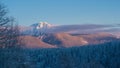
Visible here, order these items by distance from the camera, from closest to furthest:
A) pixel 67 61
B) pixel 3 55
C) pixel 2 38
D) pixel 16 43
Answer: pixel 3 55, pixel 2 38, pixel 16 43, pixel 67 61

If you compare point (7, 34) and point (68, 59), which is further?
point (68, 59)

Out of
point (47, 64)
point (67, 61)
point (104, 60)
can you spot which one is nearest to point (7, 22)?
point (67, 61)

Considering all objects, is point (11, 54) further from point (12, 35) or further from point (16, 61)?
point (12, 35)

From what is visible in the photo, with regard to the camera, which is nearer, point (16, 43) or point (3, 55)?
point (3, 55)

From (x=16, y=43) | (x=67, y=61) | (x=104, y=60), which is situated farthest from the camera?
(x=104, y=60)

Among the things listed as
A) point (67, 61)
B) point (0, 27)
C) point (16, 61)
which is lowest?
point (67, 61)

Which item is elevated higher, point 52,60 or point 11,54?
point 11,54

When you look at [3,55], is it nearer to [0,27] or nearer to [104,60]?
[0,27]

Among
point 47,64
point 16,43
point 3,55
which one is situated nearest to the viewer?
point 3,55


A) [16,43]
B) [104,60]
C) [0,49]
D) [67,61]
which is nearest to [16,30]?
[16,43]
